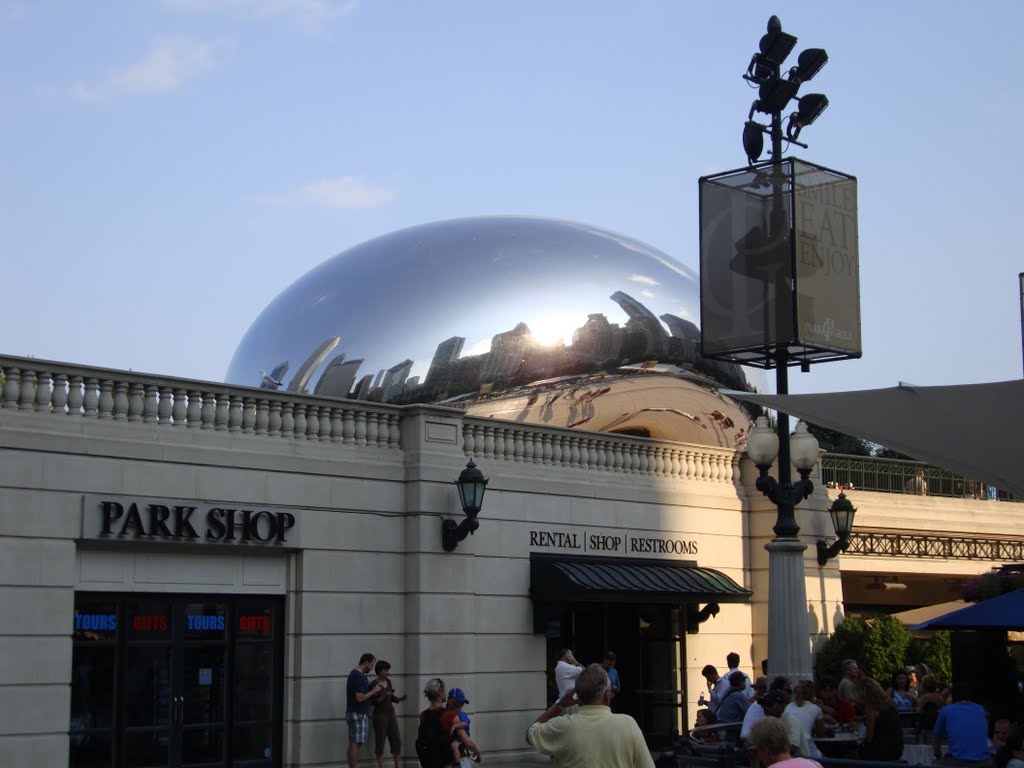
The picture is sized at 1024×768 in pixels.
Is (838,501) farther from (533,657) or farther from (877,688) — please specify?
(877,688)

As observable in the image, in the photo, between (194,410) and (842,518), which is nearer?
(194,410)

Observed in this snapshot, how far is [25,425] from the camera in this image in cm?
1616

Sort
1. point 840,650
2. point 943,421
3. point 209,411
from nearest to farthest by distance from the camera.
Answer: point 943,421 < point 209,411 < point 840,650

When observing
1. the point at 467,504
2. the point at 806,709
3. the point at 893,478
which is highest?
the point at 893,478

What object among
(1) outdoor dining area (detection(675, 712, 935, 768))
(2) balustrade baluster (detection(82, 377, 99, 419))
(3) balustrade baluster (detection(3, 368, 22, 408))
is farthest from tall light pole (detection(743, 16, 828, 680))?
(3) balustrade baluster (detection(3, 368, 22, 408))

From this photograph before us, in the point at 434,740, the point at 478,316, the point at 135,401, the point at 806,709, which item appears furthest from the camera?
the point at 478,316

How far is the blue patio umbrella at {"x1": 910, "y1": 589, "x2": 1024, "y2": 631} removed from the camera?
13.4m

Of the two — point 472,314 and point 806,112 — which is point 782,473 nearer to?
point 806,112

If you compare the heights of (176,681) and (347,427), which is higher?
(347,427)

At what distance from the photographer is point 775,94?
1738 centimetres

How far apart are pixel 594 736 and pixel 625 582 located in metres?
13.4

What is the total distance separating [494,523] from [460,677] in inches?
88.3

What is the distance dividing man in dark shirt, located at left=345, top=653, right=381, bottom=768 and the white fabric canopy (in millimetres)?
7577

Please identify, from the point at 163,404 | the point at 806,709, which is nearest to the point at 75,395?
the point at 163,404
